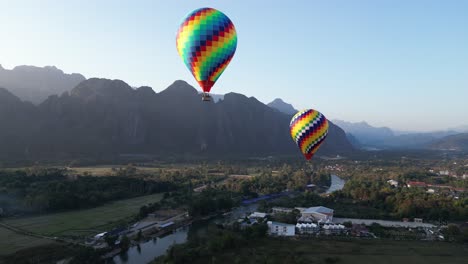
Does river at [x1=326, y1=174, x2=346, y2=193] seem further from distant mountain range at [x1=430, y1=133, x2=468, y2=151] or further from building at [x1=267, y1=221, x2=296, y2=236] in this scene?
distant mountain range at [x1=430, y1=133, x2=468, y2=151]

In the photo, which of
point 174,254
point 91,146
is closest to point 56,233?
point 174,254

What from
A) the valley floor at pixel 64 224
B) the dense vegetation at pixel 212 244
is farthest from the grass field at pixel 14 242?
the dense vegetation at pixel 212 244

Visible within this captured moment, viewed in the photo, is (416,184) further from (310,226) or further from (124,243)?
(124,243)

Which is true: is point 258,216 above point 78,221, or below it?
below

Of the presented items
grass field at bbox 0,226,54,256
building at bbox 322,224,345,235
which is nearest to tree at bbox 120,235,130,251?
grass field at bbox 0,226,54,256

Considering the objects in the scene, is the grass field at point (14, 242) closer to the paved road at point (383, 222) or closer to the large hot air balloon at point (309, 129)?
the large hot air balloon at point (309, 129)

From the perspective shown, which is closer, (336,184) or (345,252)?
(345,252)

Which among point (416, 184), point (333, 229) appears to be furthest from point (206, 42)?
point (416, 184)

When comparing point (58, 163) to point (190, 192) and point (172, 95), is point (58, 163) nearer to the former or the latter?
point (190, 192)
